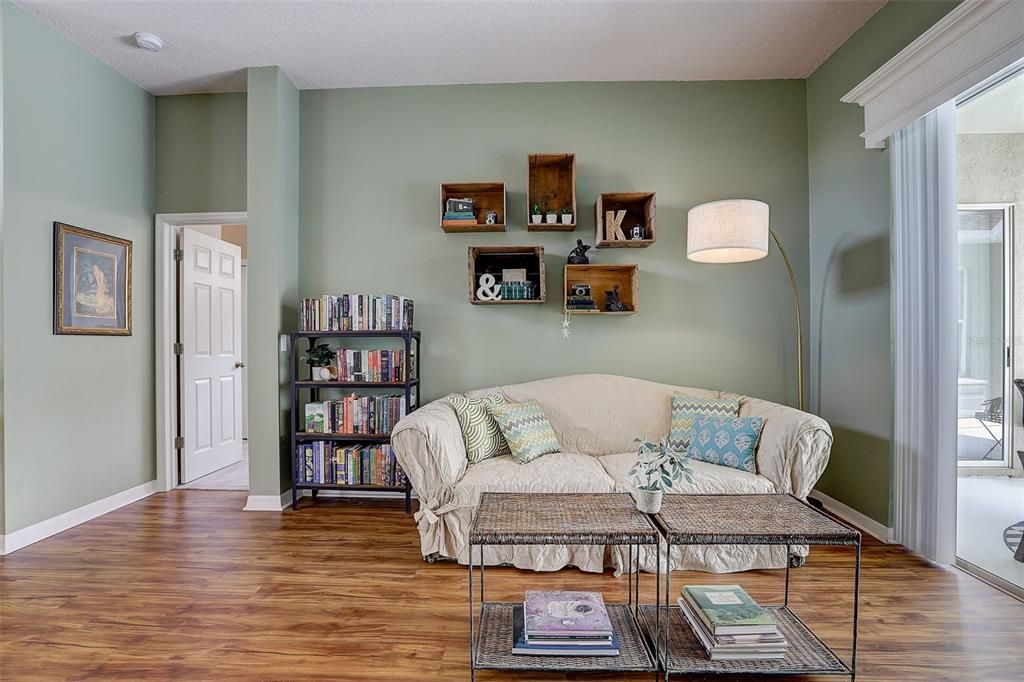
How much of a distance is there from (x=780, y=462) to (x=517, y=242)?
2.10 metres

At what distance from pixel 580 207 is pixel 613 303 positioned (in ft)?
2.36

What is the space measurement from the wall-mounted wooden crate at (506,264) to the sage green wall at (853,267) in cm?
182

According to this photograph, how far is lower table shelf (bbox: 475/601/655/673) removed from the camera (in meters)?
1.63

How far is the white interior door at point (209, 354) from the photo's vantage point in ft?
13.0

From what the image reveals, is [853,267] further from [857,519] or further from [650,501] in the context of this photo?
[650,501]

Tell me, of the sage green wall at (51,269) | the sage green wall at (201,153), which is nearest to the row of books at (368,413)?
the sage green wall at (51,269)

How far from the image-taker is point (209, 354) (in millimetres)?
4258

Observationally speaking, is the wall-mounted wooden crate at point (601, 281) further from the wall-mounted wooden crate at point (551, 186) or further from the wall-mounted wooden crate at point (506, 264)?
the wall-mounted wooden crate at point (551, 186)

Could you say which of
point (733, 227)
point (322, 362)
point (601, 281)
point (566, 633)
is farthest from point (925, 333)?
point (322, 362)

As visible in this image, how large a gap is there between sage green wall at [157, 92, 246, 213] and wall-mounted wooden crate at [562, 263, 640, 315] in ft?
7.88

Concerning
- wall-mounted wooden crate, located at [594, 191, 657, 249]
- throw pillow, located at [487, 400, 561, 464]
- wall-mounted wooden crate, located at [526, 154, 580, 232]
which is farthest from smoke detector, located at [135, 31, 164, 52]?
throw pillow, located at [487, 400, 561, 464]

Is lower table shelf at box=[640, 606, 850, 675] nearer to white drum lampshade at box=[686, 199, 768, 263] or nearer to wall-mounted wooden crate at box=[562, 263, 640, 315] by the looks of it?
white drum lampshade at box=[686, 199, 768, 263]

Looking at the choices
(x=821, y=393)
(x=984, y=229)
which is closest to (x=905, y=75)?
Answer: (x=984, y=229)

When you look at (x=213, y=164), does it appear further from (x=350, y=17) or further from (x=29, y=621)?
(x=29, y=621)
